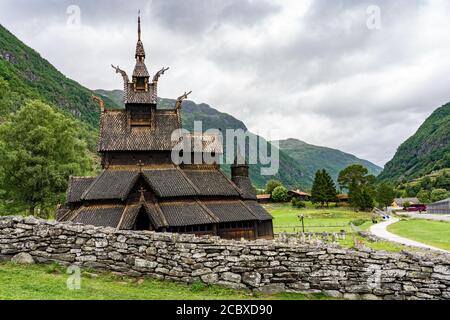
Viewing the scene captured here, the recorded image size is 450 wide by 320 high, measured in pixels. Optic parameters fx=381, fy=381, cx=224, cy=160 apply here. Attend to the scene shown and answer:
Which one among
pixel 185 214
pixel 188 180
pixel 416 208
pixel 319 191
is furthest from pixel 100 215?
pixel 416 208

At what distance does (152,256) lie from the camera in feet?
44.3

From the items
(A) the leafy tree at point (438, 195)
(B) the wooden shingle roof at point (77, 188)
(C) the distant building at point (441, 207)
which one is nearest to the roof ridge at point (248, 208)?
(B) the wooden shingle roof at point (77, 188)

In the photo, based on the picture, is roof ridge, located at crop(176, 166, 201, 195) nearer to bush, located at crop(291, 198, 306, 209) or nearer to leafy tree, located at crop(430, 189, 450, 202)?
bush, located at crop(291, 198, 306, 209)

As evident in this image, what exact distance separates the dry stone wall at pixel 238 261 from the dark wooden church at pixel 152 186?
17.0 meters

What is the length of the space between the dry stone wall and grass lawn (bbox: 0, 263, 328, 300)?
34cm

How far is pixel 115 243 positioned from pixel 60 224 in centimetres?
222

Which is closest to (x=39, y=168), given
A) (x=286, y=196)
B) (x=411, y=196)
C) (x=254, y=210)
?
(x=254, y=210)

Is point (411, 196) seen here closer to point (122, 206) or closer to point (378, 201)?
point (378, 201)

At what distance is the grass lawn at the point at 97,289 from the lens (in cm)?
1060

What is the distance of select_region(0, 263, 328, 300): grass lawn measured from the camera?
1060 centimetres

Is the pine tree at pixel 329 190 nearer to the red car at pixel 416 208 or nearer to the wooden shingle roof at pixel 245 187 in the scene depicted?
the red car at pixel 416 208

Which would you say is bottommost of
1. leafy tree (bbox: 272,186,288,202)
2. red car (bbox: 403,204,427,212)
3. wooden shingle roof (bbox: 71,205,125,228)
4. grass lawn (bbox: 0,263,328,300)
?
red car (bbox: 403,204,427,212)

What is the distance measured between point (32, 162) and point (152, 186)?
20889 mm

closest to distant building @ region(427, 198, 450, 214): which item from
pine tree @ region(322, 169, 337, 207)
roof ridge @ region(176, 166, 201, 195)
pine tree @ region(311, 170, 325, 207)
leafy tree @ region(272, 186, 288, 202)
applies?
pine tree @ region(322, 169, 337, 207)
